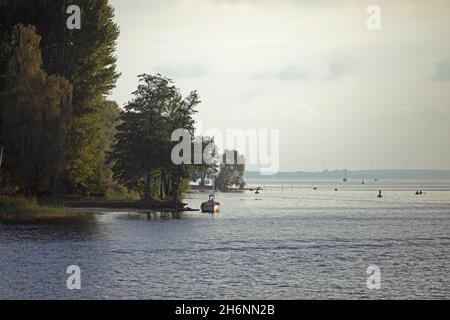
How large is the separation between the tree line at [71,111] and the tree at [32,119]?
11cm

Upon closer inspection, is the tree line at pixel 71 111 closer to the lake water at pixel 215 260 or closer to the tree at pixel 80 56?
the tree at pixel 80 56

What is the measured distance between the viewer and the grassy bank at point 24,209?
7376 cm

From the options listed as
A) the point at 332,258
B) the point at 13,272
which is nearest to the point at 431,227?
the point at 332,258

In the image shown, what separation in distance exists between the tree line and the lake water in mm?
8863

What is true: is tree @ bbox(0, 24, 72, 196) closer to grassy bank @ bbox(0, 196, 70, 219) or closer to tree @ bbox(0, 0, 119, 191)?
grassy bank @ bbox(0, 196, 70, 219)

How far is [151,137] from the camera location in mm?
104000

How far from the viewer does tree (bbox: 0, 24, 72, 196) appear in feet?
244

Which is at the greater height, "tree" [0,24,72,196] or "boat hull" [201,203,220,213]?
"tree" [0,24,72,196]

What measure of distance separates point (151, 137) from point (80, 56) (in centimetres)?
1781

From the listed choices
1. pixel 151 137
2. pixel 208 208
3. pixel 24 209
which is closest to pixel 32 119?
pixel 24 209

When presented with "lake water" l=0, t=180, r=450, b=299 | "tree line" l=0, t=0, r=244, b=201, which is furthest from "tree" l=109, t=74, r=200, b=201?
"lake water" l=0, t=180, r=450, b=299

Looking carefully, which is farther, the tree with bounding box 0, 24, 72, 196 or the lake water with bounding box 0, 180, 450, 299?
the tree with bounding box 0, 24, 72, 196

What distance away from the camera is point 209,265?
47.6 meters

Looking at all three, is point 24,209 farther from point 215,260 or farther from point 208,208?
point 208,208
